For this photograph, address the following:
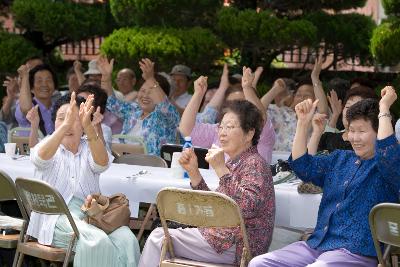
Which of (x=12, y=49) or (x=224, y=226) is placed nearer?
(x=224, y=226)

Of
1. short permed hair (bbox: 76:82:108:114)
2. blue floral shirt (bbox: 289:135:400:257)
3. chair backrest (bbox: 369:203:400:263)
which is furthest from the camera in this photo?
short permed hair (bbox: 76:82:108:114)

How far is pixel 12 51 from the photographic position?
14492mm

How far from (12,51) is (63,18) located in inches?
32.5

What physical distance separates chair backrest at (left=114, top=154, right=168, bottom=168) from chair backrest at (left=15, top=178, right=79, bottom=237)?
1.46m

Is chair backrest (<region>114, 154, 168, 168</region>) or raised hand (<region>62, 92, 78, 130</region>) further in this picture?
chair backrest (<region>114, 154, 168, 168</region>)

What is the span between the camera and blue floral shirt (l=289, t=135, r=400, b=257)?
5.68 meters

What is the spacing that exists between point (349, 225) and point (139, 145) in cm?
321

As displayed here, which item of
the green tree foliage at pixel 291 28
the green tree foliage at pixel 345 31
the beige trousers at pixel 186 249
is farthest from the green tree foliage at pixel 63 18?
the beige trousers at pixel 186 249

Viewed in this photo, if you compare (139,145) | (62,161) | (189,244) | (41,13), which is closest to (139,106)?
(139,145)

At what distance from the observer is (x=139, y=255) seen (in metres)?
6.53

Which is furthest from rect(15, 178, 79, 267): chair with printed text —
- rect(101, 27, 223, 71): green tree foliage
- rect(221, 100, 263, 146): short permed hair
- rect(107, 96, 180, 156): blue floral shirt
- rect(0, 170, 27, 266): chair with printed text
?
rect(101, 27, 223, 71): green tree foliage

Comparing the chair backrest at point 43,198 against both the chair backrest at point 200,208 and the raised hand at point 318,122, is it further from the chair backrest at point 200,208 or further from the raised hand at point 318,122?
the raised hand at point 318,122

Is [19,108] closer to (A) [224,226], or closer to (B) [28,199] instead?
(B) [28,199]

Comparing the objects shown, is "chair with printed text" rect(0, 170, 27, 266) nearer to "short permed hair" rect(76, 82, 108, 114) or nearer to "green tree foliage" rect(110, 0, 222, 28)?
"short permed hair" rect(76, 82, 108, 114)
